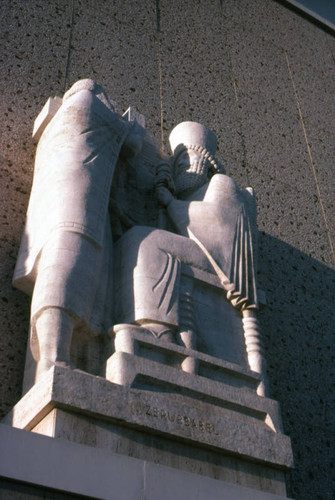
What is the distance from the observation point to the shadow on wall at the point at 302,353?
3.78 m

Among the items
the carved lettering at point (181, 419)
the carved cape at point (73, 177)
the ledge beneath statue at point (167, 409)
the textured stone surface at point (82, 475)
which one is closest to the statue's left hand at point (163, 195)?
the carved cape at point (73, 177)

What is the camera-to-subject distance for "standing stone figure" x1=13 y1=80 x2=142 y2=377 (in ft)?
9.23

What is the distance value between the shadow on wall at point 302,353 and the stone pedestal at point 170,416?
2.67 ft

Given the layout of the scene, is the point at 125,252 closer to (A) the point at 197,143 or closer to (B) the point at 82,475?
(A) the point at 197,143

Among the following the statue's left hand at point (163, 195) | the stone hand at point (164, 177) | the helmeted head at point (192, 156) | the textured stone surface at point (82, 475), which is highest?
the helmeted head at point (192, 156)

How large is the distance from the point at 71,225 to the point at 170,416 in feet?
3.10

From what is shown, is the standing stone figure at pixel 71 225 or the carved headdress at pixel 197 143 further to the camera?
the carved headdress at pixel 197 143

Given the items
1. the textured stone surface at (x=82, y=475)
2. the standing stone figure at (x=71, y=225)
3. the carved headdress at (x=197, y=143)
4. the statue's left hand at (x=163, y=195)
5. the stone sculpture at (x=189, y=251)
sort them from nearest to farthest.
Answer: the textured stone surface at (x=82, y=475) < the standing stone figure at (x=71, y=225) < the stone sculpture at (x=189, y=251) < the statue's left hand at (x=163, y=195) < the carved headdress at (x=197, y=143)

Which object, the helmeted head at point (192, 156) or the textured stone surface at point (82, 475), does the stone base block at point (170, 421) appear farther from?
the helmeted head at point (192, 156)

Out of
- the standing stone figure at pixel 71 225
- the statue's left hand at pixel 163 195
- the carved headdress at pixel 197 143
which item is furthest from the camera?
the carved headdress at pixel 197 143

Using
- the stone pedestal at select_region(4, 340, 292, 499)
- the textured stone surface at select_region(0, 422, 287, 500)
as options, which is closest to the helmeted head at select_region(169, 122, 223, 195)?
the stone pedestal at select_region(4, 340, 292, 499)

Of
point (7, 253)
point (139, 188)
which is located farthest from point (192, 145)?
point (7, 253)

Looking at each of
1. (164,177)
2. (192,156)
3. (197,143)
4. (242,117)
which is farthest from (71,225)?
(242,117)

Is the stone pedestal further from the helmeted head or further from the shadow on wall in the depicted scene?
the helmeted head
